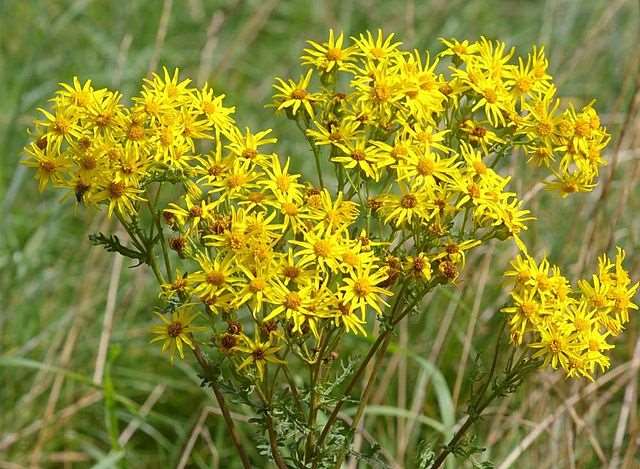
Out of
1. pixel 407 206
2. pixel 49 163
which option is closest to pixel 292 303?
pixel 407 206

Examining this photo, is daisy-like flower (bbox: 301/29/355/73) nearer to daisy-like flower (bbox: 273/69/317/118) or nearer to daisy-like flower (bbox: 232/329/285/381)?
daisy-like flower (bbox: 273/69/317/118)

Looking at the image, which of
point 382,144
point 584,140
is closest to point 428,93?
point 382,144

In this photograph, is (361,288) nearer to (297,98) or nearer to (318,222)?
(318,222)

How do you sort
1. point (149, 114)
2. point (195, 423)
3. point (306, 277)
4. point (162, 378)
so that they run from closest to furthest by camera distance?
point (306, 277) → point (149, 114) → point (195, 423) → point (162, 378)

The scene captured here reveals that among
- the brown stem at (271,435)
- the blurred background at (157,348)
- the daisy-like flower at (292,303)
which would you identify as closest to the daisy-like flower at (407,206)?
the daisy-like flower at (292,303)

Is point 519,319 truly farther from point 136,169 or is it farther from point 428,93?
point 136,169

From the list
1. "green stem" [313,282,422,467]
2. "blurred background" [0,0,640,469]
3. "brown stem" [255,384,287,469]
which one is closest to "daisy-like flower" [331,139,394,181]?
"green stem" [313,282,422,467]
